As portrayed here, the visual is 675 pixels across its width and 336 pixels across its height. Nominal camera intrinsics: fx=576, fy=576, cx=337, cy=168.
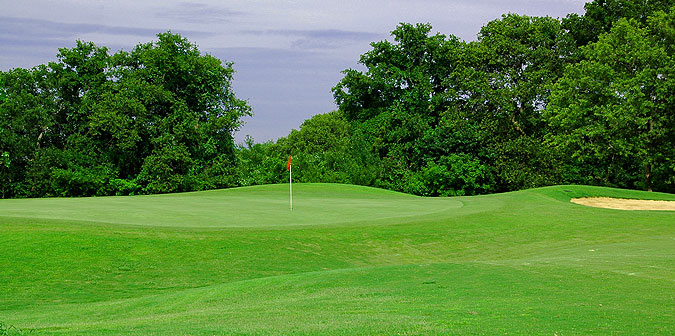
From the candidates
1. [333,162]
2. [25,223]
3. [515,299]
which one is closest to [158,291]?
[25,223]

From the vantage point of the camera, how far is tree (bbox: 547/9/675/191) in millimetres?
37500

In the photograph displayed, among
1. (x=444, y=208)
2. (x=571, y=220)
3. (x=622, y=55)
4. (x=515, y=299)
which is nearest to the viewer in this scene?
(x=515, y=299)

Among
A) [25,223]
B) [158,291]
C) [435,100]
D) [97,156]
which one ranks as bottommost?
[158,291]

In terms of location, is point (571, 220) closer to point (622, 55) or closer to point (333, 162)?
point (622, 55)

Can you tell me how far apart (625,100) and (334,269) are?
3157cm

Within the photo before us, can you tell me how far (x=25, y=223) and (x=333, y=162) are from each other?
42218 mm

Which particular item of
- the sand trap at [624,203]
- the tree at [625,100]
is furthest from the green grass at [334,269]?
the tree at [625,100]

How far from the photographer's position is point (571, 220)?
2125cm

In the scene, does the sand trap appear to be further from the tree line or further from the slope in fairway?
the tree line

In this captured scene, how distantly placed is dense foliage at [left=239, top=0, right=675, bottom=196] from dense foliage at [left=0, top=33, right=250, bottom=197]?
5994mm

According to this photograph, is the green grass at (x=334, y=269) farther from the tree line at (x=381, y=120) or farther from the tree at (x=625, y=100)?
the tree line at (x=381, y=120)

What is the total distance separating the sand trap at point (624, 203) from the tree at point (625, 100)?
1074 cm

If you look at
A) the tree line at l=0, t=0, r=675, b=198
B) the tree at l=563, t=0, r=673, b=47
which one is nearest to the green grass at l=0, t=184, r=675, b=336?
the tree line at l=0, t=0, r=675, b=198

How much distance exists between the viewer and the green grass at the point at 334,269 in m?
7.15
